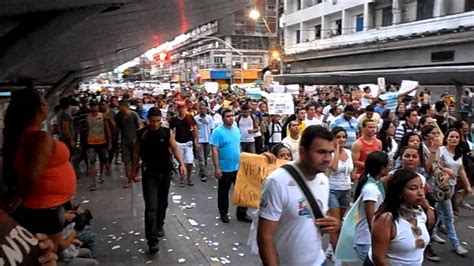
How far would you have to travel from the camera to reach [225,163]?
771 centimetres

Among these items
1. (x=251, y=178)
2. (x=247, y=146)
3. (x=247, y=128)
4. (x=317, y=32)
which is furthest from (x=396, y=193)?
(x=317, y=32)

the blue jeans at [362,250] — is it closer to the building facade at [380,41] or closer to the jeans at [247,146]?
the jeans at [247,146]

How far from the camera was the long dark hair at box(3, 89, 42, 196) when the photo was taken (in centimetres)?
344

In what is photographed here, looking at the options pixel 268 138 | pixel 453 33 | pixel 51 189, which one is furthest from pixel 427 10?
pixel 51 189

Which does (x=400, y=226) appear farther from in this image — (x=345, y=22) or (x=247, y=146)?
(x=345, y=22)

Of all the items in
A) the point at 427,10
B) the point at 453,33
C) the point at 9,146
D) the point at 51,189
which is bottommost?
the point at 51,189

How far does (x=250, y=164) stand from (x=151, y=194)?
4.78 ft

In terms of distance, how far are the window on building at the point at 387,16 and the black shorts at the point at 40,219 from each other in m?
35.9

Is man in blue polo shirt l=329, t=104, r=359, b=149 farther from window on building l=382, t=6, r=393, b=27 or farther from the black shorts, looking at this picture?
window on building l=382, t=6, r=393, b=27

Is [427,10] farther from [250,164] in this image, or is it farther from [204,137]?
[250,164]

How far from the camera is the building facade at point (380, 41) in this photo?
25812 millimetres

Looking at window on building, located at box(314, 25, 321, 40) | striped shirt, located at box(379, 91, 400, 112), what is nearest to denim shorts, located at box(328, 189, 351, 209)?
striped shirt, located at box(379, 91, 400, 112)

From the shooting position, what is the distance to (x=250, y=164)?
6.46 meters

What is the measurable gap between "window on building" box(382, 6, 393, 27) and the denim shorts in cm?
3260
